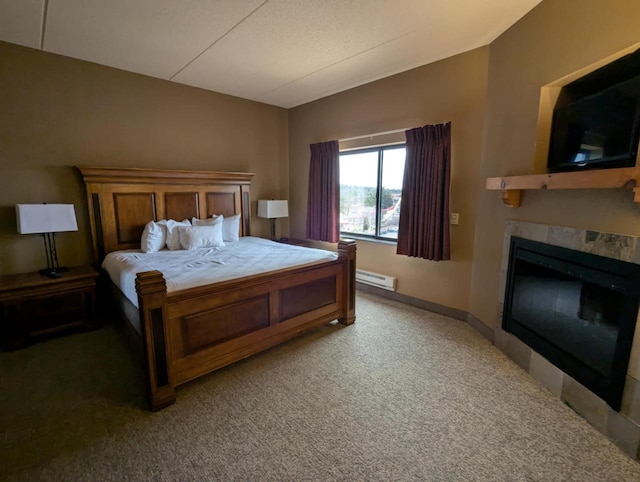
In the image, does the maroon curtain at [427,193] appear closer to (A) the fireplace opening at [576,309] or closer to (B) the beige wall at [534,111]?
(B) the beige wall at [534,111]

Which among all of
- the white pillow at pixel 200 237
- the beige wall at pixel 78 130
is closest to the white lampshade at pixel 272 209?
the beige wall at pixel 78 130

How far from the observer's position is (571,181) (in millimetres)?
1759

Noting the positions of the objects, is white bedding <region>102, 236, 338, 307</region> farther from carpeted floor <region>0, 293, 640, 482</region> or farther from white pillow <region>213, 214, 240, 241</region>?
carpeted floor <region>0, 293, 640, 482</region>

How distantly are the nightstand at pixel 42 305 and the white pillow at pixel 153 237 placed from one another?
20.8 inches

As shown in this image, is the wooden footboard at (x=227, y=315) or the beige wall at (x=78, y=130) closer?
the wooden footboard at (x=227, y=315)

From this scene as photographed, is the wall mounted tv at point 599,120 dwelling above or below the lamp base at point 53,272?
above

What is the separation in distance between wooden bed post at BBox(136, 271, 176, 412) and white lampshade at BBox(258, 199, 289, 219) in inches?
108

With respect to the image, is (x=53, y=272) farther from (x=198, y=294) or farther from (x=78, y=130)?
(x=198, y=294)

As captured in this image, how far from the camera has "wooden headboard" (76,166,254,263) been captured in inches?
129

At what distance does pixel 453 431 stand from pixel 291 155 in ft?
14.2

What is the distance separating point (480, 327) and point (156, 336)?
2.84 m

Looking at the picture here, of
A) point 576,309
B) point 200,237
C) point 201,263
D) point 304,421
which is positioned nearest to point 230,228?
point 200,237

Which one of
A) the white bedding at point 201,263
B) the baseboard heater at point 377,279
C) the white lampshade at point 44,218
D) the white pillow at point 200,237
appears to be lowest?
the baseboard heater at point 377,279

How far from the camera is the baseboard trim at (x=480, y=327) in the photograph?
2.79m
